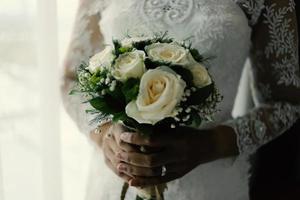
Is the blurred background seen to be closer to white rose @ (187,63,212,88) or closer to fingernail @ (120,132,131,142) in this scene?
fingernail @ (120,132,131,142)

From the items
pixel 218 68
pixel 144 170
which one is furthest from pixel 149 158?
pixel 218 68

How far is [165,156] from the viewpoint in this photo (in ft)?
2.81

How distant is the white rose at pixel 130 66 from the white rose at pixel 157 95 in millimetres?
16

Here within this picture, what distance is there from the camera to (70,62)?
1.08m

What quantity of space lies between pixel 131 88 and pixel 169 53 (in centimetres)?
8

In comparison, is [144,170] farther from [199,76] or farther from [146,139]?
[199,76]

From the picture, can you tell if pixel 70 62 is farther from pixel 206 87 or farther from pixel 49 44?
pixel 206 87

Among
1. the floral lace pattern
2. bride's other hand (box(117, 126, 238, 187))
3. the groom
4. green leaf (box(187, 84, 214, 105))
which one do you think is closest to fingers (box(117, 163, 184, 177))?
bride's other hand (box(117, 126, 238, 187))

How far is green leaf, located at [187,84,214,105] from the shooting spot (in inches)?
29.9

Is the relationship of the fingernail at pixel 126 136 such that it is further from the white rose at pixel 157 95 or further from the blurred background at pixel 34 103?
the blurred background at pixel 34 103

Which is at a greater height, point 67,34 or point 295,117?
point 67,34

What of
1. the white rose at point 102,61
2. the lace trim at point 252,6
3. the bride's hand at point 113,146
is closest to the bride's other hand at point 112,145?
the bride's hand at point 113,146

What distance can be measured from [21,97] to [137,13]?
0.30 m

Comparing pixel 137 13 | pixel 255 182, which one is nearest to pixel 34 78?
pixel 137 13
